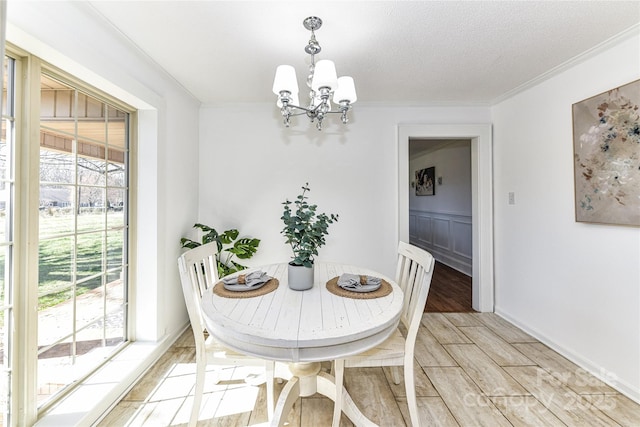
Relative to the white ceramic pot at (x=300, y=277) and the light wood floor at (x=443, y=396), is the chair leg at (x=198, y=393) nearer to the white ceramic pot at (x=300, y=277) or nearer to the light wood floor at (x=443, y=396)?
the light wood floor at (x=443, y=396)

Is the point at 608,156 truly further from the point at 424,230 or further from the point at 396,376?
the point at 424,230

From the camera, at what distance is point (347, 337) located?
1.08m

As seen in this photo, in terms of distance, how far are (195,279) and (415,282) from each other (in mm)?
1273

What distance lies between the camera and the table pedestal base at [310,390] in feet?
4.83

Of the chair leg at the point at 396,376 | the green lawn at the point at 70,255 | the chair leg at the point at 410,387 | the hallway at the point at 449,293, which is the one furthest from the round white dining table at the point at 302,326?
the hallway at the point at 449,293

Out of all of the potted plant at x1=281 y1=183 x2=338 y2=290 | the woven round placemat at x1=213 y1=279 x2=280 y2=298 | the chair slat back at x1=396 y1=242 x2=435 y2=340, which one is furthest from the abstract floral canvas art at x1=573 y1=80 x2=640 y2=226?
the woven round placemat at x1=213 y1=279 x2=280 y2=298

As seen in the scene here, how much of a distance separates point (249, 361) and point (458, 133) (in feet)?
9.67

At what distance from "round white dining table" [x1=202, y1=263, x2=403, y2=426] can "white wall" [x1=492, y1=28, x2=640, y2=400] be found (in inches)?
61.9

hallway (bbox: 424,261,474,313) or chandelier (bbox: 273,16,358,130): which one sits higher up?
chandelier (bbox: 273,16,358,130)

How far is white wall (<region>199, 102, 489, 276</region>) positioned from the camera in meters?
3.11

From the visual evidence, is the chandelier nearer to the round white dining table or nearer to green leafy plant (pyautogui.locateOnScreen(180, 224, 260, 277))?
the round white dining table

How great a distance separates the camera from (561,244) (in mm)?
2311

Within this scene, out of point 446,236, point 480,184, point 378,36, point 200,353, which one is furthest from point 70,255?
point 446,236

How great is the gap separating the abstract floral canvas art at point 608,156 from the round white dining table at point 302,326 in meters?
1.58
